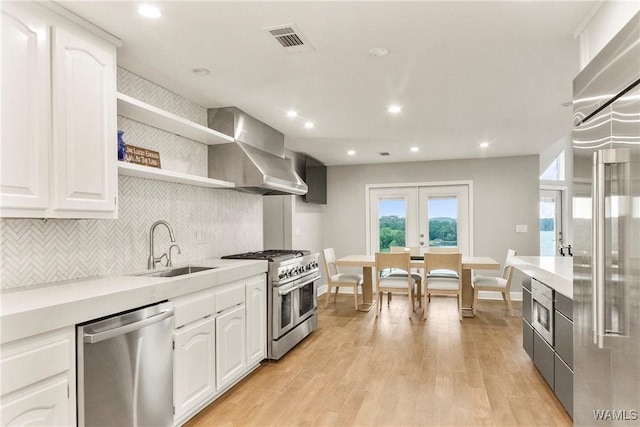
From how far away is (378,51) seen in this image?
2490 mm

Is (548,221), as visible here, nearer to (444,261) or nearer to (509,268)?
(509,268)

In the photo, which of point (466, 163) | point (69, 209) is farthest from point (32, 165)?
point (466, 163)

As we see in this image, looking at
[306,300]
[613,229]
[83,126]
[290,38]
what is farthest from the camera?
[306,300]

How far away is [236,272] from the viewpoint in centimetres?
300

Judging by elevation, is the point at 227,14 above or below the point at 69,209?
above

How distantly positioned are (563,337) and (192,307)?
241cm

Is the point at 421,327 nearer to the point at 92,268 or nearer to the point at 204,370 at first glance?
the point at 204,370

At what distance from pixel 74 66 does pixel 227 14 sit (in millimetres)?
855

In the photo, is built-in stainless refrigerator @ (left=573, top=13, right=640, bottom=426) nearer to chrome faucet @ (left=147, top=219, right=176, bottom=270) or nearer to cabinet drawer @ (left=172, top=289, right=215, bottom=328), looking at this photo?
cabinet drawer @ (left=172, top=289, right=215, bottom=328)

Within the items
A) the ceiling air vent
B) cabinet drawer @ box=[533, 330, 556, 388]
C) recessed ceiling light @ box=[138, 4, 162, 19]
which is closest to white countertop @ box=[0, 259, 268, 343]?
recessed ceiling light @ box=[138, 4, 162, 19]

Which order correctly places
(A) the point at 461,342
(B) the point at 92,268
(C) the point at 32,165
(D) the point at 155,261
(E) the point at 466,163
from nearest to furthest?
(C) the point at 32,165 → (B) the point at 92,268 → (D) the point at 155,261 → (A) the point at 461,342 → (E) the point at 466,163

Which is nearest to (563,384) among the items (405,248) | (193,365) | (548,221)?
(193,365)

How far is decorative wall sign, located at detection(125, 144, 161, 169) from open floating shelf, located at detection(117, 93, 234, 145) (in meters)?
0.22

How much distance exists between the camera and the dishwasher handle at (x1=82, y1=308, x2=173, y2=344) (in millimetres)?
1740
